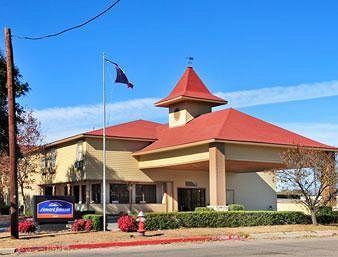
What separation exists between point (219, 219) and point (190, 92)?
614 inches

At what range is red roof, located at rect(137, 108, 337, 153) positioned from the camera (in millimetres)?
32688

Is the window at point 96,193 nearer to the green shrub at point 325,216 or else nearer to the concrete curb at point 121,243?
the green shrub at point 325,216

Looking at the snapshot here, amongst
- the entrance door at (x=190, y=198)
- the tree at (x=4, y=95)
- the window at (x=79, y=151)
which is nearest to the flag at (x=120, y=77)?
the tree at (x=4, y=95)

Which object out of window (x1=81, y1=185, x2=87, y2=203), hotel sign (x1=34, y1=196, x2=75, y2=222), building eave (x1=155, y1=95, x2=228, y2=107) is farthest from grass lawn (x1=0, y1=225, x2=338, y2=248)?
window (x1=81, y1=185, x2=87, y2=203)

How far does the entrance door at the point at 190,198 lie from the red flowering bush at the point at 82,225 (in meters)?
18.1

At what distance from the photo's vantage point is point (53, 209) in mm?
25766

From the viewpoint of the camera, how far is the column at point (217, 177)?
101 feet

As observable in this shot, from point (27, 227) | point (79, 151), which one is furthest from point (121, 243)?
point (79, 151)

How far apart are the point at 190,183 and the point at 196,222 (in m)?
16.5

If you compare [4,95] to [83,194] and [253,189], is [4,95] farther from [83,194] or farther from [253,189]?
[253,189]

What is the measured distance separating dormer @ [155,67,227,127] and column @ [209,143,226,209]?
8930mm

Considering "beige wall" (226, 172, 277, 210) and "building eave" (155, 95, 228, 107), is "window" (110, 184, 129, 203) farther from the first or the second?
"beige wall" (226, 172, 277, 210)

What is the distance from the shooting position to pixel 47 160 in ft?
152

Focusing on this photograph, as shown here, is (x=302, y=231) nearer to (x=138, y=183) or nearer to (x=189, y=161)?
(x=189, y=161)
